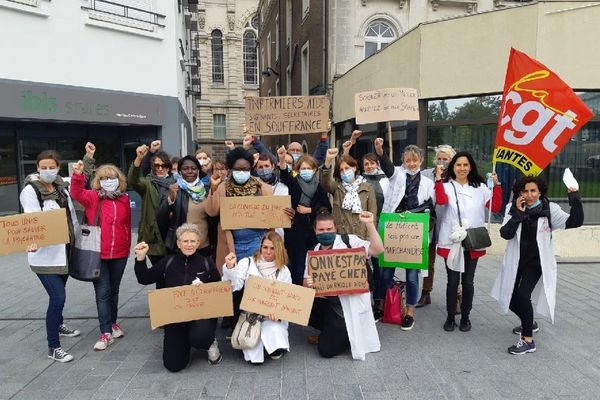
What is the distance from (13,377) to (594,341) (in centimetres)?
568

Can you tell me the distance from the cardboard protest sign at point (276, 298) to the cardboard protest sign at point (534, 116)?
2753 millimetres

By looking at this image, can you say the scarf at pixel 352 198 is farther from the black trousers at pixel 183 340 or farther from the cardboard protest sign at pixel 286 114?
the black trousers at pixel 183 340

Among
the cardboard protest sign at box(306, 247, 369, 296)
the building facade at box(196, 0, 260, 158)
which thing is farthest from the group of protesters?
the building facade at box(196, 0, 260, 158)

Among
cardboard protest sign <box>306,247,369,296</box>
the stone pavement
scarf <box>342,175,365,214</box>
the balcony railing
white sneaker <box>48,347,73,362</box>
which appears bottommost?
the stone pavement

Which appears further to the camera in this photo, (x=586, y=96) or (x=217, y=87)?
(x=217, y=87)

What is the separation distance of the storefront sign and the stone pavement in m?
5.64

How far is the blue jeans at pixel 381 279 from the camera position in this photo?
16.6ft

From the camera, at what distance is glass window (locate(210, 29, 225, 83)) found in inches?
1875

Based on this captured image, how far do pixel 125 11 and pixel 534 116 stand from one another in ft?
33.1

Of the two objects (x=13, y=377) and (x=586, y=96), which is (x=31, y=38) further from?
(x=586, y=96)

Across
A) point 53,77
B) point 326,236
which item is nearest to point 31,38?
point 53,77

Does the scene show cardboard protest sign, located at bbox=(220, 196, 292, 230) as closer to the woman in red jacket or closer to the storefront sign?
the woman in red jacket

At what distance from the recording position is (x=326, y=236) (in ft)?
13.7

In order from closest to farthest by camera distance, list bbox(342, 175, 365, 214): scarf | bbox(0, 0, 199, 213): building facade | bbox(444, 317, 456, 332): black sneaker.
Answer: bbox(342, 175, 365, 214): scarf < bbox(444, 317, 456, 332): black sneaker < bbox(0, 0, 199, 213): building facade
